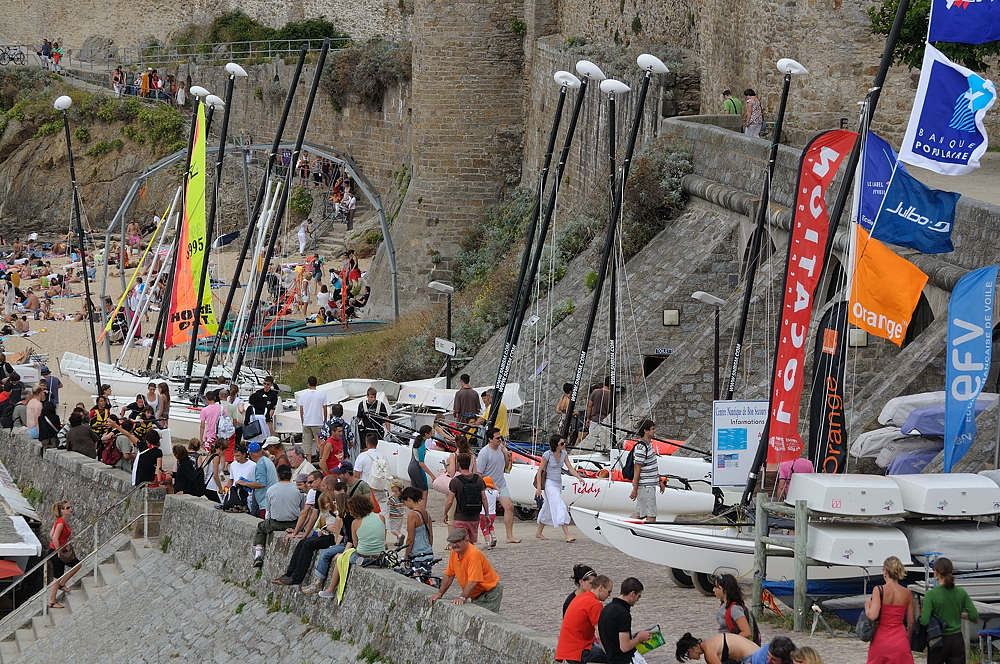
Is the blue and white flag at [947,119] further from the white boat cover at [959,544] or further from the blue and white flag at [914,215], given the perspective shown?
the white boat cover at [959,544]

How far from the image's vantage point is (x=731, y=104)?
23.1 metres

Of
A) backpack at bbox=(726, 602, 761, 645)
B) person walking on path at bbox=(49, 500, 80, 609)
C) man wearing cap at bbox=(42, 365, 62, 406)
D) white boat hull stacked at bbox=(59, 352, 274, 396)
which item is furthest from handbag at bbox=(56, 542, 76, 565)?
backpack at bbox=(726, 602, 761, 645)

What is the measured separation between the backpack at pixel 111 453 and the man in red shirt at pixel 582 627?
38.0ft

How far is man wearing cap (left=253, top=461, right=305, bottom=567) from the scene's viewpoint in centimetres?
1438

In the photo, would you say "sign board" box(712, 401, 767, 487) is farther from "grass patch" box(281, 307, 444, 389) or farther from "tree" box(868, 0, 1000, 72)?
"grass patch" box(281, 307, 444, 389)

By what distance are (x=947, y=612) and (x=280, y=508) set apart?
6.35 m

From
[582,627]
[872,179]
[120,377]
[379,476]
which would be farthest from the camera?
[120,377]

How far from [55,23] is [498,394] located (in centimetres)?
4386

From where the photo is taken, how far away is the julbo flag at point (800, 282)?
41.4ft

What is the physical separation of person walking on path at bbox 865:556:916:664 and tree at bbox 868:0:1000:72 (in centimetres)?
896

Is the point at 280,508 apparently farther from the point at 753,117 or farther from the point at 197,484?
the point at 753,117

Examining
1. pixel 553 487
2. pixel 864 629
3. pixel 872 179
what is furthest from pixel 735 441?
pixel 864 629

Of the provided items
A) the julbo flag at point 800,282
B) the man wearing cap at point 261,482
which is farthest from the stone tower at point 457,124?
the julbo flag at point 800,282

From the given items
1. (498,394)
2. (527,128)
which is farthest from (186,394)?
(527,128)
